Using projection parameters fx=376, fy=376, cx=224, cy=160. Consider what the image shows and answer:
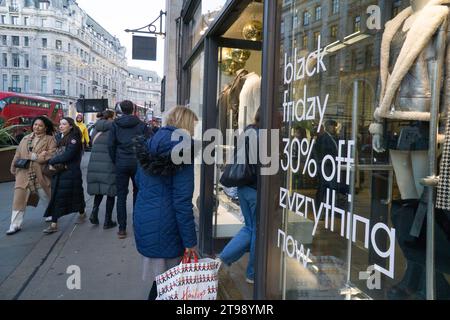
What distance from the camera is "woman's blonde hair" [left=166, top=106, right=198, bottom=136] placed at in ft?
8.85

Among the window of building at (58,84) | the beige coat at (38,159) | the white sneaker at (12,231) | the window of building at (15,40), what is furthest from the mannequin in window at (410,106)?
the window of building at (15,40)

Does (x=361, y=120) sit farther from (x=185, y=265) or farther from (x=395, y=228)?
(x=185, y=265)

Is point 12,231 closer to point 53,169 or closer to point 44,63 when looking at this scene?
point 53,169

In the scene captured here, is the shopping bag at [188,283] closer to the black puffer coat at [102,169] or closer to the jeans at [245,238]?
the jeans at [245,238]

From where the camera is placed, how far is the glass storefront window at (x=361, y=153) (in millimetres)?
1623

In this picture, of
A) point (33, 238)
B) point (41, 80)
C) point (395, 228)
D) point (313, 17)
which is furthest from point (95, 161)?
point (41, 80)

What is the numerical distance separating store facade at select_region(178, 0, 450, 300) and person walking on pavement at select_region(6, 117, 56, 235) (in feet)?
13.5

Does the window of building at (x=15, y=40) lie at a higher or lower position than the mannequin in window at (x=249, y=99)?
higher

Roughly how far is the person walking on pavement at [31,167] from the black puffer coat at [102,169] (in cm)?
60

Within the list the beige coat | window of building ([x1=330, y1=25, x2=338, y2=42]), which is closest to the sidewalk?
the beige coat

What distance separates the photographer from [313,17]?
237cm

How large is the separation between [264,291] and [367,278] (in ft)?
2.33

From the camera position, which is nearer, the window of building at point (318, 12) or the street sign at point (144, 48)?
the window of building at point (318, 12)

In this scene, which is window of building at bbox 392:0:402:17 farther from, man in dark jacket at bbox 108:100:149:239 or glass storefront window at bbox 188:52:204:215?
man in dark jacket at bbox 108:100:149:239
